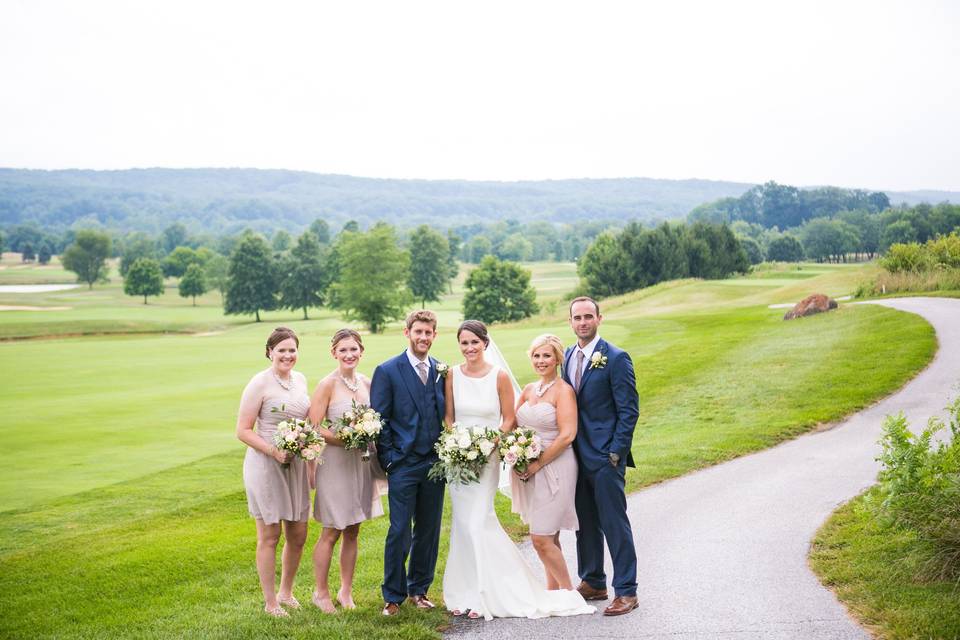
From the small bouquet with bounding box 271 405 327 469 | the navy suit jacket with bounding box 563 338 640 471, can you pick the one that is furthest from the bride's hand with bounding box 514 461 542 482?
the small bouquet with bounding box 271 405 327 469

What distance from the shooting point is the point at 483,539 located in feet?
22.8

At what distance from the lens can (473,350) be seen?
6.94m

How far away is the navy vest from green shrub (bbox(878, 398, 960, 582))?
404cm

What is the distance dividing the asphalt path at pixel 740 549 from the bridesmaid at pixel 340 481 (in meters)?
1.19

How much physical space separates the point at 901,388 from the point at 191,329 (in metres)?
59.2

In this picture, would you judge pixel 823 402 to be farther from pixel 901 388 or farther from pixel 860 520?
pixel 860 520

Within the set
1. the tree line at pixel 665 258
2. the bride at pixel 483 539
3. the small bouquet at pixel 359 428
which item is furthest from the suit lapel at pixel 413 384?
the tree line at pixel 665 258

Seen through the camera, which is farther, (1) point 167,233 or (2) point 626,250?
(1) point 167,233

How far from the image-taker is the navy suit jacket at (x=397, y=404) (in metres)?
7.03

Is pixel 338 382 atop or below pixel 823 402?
atop

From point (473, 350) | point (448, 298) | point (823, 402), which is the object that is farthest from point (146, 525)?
point (448, 298)

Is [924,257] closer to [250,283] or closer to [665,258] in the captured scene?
[665,258]

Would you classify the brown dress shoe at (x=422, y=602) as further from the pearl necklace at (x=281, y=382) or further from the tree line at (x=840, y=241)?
the tree line at (x=840, y=241)

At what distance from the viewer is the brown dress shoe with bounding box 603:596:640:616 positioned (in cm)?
672
